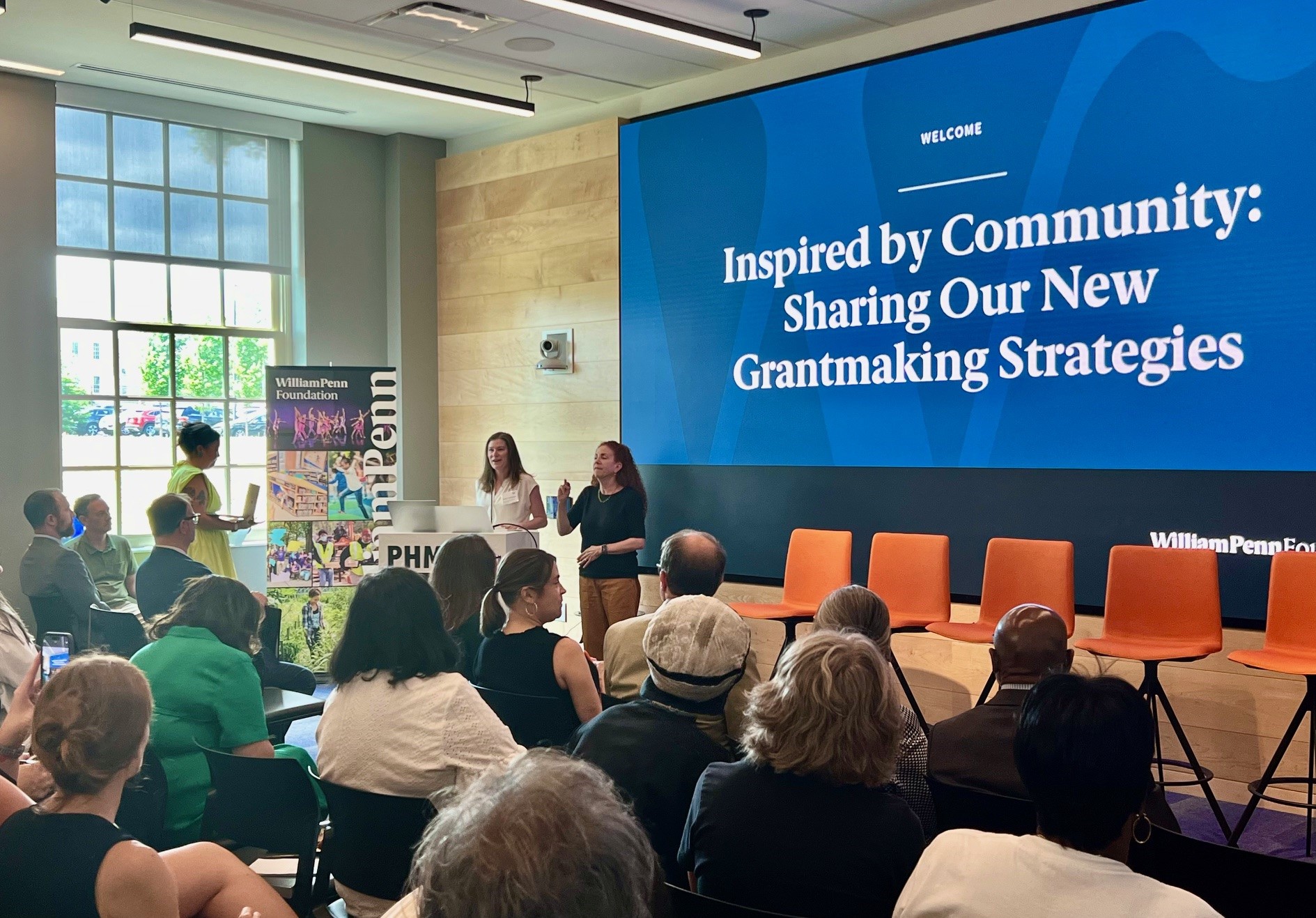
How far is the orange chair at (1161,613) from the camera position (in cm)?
468

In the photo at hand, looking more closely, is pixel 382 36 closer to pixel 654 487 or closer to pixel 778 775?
pixel 654 487

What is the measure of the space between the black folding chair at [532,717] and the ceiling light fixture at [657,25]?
3.43m

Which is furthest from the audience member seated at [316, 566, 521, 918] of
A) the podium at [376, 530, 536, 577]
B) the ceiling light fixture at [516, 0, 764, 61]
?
the podium at [376, 530, 536, 577]

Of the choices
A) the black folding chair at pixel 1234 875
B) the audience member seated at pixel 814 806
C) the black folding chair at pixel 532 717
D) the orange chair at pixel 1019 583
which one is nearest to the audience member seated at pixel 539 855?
the audience member seated at pixel 814 806

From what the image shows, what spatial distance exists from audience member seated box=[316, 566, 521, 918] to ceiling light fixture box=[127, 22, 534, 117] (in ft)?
14.1

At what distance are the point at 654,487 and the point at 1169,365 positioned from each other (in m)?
3.28

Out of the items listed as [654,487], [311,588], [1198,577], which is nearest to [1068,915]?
[1198,577]

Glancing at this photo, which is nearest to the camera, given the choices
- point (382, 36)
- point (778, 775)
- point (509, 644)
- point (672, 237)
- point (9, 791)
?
point (778, 775)

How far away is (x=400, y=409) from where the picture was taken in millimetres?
8953

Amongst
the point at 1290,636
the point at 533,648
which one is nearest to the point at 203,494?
the point at 533,648

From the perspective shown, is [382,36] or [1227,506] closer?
[1227,506]

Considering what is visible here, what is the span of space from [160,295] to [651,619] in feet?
21.5

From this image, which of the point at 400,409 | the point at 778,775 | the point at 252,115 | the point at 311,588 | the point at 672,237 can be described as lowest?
the point at 311,588

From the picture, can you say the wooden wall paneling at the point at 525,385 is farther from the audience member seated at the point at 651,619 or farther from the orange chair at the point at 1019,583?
the audience member seated at the point at 651,619
